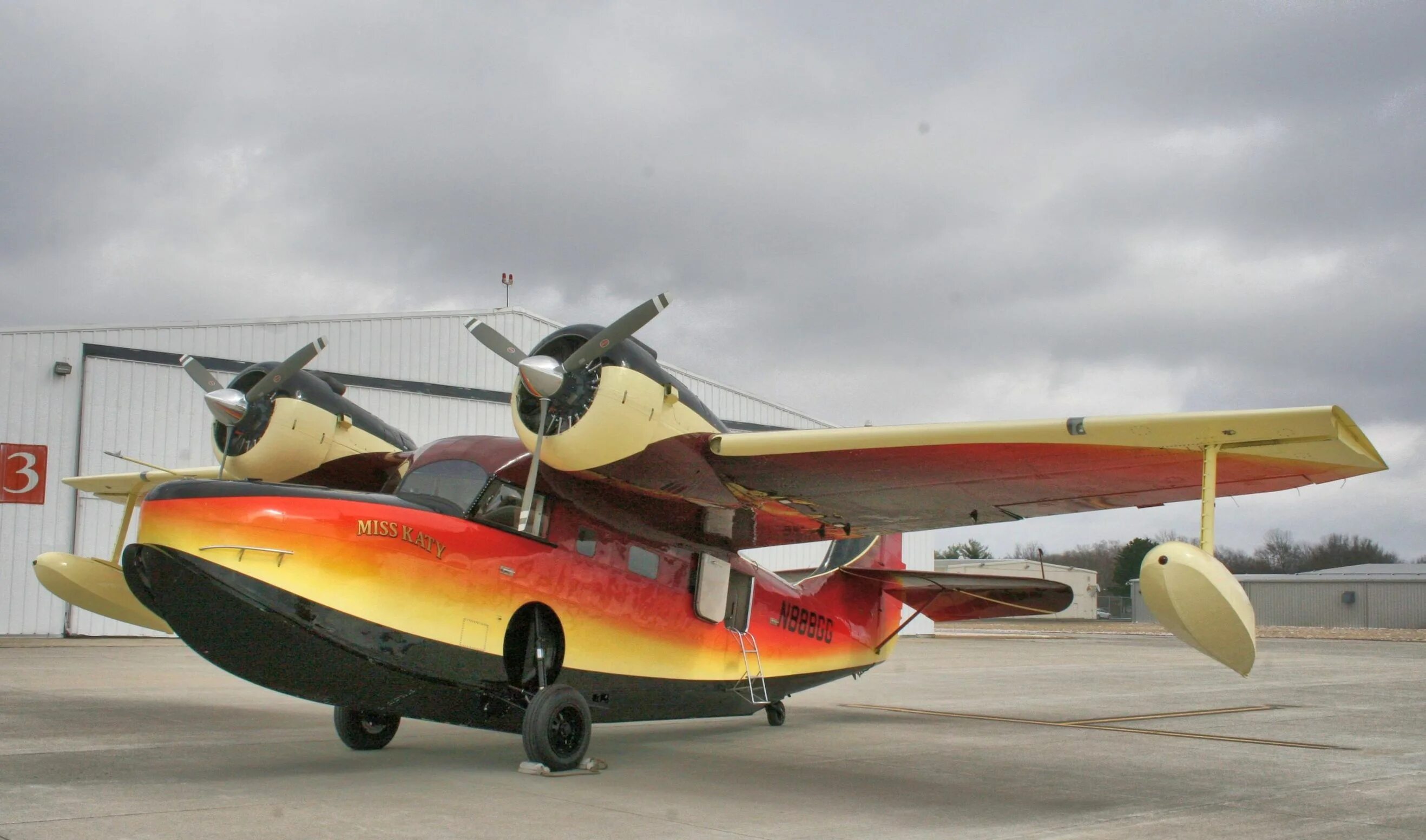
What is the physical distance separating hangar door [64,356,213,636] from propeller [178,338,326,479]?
17.1m

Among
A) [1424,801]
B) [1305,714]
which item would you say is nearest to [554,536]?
[1424,801]

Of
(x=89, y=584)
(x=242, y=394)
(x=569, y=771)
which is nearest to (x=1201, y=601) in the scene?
(x=569, y=771)

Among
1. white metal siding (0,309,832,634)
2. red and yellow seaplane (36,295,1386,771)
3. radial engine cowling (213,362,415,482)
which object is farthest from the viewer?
white metal siding (0,309,832,634)

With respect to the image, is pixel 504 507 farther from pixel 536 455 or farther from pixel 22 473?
pixel 22 473

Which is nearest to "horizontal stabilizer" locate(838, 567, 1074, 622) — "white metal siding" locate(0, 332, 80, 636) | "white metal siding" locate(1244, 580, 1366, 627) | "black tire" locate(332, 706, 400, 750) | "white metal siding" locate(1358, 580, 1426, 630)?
"black tire" locate(332, 706, 400, 750)

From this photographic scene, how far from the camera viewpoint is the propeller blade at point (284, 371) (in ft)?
35.8

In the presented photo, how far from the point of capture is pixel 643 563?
11.0m

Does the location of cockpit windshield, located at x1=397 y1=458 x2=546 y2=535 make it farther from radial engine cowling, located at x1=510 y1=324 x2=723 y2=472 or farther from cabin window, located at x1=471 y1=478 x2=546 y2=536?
radial engine cowling, located at x1=510 y1=324 x2=723 y2=472

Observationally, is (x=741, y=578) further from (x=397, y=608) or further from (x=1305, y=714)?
(x=1305, y=714)

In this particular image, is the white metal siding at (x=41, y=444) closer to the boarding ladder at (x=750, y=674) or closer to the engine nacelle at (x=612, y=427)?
the boarding ladder at (x=750, y=674)

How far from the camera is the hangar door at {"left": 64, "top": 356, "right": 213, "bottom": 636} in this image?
27.0 meters

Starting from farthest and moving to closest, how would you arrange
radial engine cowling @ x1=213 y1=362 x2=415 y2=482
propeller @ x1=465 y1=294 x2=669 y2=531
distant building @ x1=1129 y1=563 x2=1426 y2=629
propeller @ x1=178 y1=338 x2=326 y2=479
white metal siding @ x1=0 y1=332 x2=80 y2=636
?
distant building @ x1=1129 y1=563 x2=1426 y2=629
white metal siding @ x1=0 y1=332 x2=80 y2=636
radial engine cowling @ x1=213 y1=362 x2=415 y2=482
propeller @ x1=178 y1=338 x2=326 y2=479
propeller @ x1=465 y1=294 x2=669 y2=531

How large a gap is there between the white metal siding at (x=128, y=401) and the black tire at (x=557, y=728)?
1616cm

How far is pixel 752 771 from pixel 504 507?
11.5 feet
